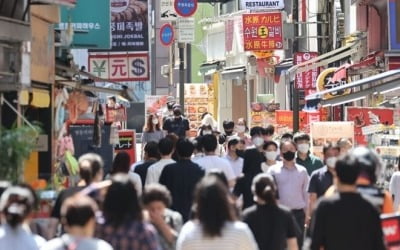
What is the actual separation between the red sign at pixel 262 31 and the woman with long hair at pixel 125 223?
2757 cm

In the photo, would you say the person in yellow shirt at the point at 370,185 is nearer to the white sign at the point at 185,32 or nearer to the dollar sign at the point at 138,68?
the dollar sign at the point at 138,68

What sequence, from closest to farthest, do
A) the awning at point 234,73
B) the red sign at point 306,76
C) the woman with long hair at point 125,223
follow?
the woman with long hair at point 125,223 < the red sign at point 306,76 < the awning at point 234,73

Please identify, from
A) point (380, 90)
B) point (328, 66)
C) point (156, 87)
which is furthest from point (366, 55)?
point (156, 87)

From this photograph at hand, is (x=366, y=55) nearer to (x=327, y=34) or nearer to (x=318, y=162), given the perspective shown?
(x=327, y=34)

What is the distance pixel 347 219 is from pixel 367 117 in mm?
14335

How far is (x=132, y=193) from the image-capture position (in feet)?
29.5

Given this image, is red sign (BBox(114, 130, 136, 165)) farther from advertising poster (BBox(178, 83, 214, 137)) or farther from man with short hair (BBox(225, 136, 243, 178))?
advertising poster (BBox(178, 83, 214, 137))

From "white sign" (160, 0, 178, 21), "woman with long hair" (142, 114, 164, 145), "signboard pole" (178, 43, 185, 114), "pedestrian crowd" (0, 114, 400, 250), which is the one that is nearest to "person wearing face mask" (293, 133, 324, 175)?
"pedestrian crowd" (0, 114, 400, 250)

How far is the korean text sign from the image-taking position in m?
23.2

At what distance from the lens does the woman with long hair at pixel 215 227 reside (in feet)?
28.9

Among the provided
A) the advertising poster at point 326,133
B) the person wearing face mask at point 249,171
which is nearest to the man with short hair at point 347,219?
the person wearing face mask at point 249,171

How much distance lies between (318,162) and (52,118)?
4479 millimetres

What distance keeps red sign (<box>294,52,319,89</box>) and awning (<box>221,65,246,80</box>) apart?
1363 cm

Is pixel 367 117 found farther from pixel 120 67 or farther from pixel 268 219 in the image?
pixel 268 219
